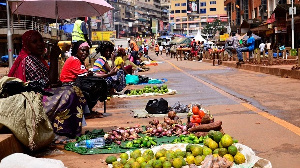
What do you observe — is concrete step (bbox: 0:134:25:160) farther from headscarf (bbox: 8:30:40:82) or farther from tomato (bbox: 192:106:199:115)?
tomato (bbox: 192:106:199:115)

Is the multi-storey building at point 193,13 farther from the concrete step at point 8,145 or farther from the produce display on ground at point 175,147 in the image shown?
the concrete step at point 8,145

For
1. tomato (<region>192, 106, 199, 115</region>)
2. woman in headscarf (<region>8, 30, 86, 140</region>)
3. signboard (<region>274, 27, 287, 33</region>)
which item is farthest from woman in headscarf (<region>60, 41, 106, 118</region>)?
signboard (<region>274, 27, 287, 33</region>)

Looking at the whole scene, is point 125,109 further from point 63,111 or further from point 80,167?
point 80,167

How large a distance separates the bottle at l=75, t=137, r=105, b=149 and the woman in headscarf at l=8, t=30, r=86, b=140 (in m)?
0.36

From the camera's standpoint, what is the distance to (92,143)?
570cm

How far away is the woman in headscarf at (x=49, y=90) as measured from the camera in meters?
5.76

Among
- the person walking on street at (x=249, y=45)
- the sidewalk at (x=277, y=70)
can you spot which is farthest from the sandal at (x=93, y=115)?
the person walking on street at (x=249, y=45)

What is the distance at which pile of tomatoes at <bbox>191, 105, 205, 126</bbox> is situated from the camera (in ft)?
21.4

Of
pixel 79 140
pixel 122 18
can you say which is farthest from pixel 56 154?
pixel 122 18

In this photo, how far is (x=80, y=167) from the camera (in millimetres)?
4801

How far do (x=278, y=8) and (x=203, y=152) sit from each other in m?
33.4

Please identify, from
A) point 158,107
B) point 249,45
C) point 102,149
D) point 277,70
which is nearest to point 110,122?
point 158,107

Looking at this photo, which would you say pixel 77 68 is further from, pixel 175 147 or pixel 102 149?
pixel 175 147

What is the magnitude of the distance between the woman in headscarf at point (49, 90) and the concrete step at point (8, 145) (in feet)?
2.77
